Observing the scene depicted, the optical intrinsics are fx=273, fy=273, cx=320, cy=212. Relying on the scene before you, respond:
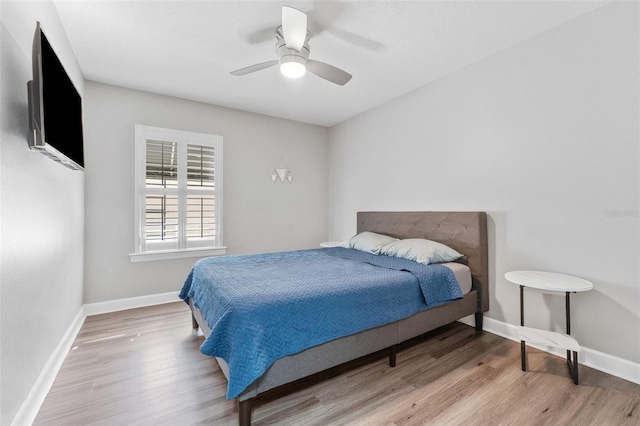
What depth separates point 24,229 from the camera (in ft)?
4.97

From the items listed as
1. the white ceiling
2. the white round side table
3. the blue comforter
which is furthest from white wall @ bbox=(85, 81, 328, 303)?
the white round side table

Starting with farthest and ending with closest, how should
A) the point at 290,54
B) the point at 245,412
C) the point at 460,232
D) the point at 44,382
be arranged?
the point at 460,232 → the point at 290,54 → the point at 44,382 → the point at 245,412

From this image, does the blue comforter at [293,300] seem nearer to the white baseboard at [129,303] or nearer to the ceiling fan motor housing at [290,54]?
the white baseboard at [129,303]

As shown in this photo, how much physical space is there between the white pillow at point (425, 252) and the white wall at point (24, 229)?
2.78 meters

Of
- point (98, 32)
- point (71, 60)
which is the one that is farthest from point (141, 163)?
point (98, 32)

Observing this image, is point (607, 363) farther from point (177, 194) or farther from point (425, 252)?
point (177, 194)

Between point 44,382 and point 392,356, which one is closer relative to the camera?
point 44,382

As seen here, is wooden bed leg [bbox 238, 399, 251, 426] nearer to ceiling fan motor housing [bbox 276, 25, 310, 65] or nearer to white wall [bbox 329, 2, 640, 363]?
ceiling fan motor housing [bbox 276, 25, 310, 65]

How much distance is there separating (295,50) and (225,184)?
8.09ft

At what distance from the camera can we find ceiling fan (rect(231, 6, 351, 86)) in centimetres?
176

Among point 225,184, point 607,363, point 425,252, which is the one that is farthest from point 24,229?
point 607,363

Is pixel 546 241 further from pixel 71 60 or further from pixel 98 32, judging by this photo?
pixel 71 60

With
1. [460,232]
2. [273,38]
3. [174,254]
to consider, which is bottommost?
[174,254]

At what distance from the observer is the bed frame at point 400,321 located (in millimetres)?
1570
